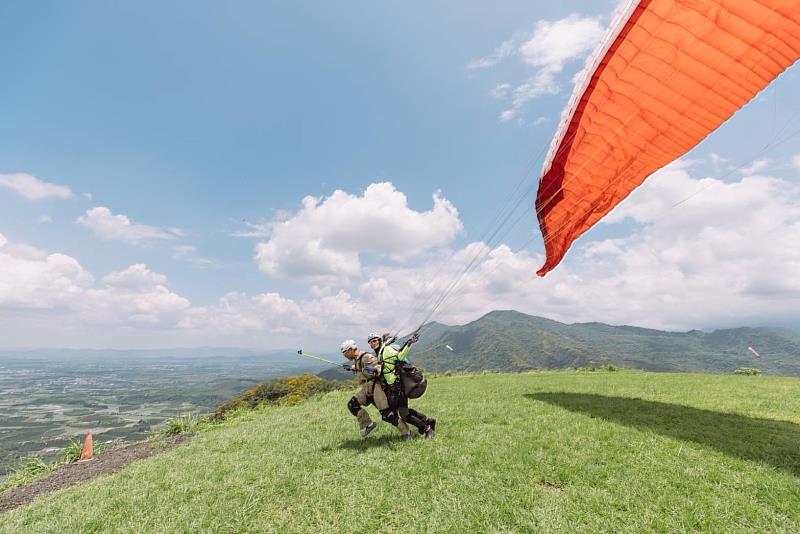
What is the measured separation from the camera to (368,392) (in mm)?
8367

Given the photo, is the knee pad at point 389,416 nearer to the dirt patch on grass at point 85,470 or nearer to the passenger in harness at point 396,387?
the passenger in harness at point 396,387

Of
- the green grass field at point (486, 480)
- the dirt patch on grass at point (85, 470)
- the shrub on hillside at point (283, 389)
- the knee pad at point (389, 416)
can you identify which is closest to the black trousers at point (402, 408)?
the knee pad at point (389, 416)

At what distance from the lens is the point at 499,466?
20.4ft

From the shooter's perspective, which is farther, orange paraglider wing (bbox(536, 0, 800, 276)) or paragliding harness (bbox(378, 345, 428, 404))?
paragliding harness (bbox(378, 345, 428, 404))

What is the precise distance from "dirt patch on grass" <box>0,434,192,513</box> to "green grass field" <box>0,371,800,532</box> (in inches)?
43.0

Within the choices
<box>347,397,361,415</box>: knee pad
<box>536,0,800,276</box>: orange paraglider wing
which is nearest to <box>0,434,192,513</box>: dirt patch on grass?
<box>347,397,361,415</box>: knee pad

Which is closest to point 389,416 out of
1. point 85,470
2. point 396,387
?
point 396,387

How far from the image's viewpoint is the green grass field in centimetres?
464

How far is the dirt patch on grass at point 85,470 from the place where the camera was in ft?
25.5

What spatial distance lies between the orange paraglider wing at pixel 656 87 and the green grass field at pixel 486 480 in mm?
5539

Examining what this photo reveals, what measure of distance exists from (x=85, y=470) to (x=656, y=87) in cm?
1587

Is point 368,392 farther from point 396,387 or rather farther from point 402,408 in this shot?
point 402,408

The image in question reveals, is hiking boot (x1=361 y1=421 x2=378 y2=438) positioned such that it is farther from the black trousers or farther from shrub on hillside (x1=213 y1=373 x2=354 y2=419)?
shrub on hillside (x1=213 y1=373 x2=354 y2=419)

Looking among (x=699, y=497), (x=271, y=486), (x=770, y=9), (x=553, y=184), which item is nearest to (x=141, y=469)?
(x=271, y=486)
